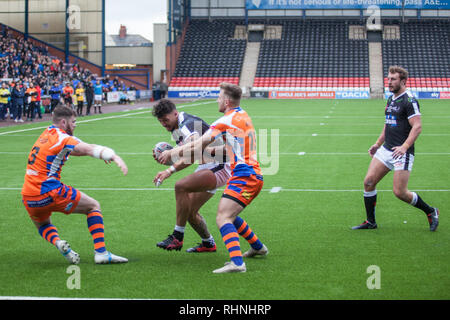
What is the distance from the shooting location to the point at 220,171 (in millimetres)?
7168

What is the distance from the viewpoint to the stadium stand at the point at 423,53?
55.4 meters

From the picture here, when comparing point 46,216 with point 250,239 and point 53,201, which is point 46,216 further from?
point 250,239

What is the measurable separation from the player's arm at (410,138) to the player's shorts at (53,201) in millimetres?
3942

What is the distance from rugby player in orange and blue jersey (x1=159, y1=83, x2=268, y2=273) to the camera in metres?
6.36

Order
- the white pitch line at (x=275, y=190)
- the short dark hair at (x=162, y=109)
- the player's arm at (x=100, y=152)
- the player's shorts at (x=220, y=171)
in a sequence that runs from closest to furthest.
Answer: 1. the player's arm at (x=100, y=152)
2. the short dark hair at (x=162, y=109)
3. the player's shorts at (x=220, y=171)
4. the white pitch line at (x=275, y=190)

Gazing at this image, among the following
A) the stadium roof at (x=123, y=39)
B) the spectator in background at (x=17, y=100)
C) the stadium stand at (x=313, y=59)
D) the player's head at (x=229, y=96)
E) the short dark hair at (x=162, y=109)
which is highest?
the stadium roof at (x=123, y=39)

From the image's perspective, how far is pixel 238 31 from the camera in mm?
63094

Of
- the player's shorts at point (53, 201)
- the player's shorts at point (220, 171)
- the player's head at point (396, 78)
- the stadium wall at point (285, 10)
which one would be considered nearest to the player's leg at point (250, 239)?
the player's shorts at point (220, 171)

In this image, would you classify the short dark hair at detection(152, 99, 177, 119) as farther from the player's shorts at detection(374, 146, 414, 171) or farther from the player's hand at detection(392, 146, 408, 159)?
the player's shorts at detection(374, 146, 414, 171)

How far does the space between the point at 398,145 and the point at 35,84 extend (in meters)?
29.8

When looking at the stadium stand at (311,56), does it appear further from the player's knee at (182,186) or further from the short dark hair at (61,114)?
the short dark hair at (61,114)

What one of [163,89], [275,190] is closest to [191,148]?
[275,190]

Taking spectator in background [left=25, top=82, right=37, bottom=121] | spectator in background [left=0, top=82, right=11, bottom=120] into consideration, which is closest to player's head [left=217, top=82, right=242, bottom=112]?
spectator in background [left=0, top=82, right=11, bottom=120]

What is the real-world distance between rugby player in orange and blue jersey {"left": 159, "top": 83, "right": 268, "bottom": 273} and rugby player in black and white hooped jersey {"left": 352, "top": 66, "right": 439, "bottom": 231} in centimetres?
240
